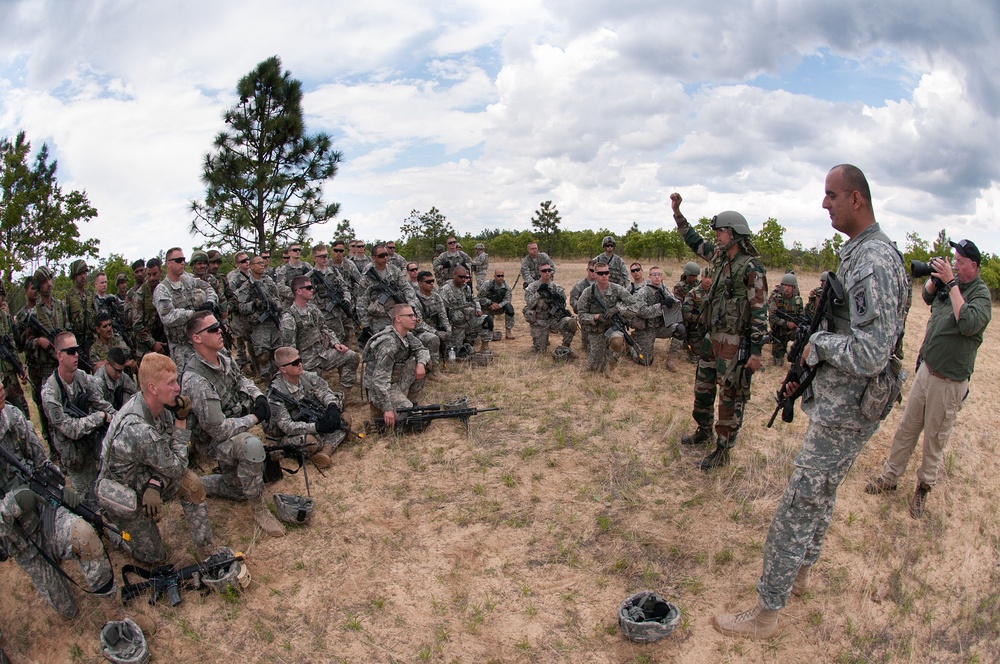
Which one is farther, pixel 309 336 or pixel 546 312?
pixel 546 312

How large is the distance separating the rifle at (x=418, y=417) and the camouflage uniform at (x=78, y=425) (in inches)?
101

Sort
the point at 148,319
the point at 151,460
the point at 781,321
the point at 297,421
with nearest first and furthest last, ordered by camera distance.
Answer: the point at 151,460
the point at 297,421
the point at 148,319
the point at 781,321

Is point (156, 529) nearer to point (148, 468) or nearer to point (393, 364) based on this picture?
point (148, 468)

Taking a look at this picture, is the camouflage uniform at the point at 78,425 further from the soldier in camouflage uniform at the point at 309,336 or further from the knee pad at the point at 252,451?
the soldier in camouflage uniform at the point at 309,336

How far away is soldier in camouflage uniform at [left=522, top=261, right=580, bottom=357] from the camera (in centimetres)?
975

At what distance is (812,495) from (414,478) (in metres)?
3.61

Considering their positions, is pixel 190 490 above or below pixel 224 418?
below

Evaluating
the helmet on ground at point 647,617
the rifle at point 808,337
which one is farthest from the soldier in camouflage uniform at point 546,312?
the helmet on ground at point 647,617

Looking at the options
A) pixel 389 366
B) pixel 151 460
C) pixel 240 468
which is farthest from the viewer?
pixel 389 366

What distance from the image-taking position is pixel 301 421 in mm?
5992

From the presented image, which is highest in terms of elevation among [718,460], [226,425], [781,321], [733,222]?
[733,222]

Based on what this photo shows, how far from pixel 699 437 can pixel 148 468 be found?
16.5ft

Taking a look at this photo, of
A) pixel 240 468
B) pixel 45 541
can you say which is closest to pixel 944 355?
pixel 240 468

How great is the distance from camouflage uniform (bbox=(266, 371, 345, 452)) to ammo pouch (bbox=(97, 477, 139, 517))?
5.07ft
